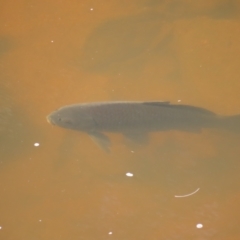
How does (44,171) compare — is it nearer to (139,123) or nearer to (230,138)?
(139,123)

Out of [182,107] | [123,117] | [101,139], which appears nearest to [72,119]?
[101,139]

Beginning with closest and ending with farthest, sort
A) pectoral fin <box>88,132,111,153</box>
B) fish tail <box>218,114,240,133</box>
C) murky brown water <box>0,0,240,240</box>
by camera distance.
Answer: murky brown water <box>0,0,240,240</box>, pectoral fin <box>88,132,111,153</box>, fish tail <box>218,114,240,133</box>

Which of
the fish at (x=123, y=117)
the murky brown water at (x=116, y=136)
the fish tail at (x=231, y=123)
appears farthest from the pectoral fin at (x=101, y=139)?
the fish tail at (x=231, y=123)

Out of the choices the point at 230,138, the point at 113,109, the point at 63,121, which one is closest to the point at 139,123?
the point at 113,109

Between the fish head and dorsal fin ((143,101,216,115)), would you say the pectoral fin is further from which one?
dorsal fin ((143,101,216,115))

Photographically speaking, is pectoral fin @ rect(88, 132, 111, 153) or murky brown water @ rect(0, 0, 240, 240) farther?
pectoral fin @ rect(88, 132, 111, 153)

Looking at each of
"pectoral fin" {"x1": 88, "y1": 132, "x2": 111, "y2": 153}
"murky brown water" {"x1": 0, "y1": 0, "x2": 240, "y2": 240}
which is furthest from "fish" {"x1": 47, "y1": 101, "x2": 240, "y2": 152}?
"murky brown water" {"x1": 0, "y1": 0, "x2": 240, "y2": 240}

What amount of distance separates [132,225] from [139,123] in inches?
28.8

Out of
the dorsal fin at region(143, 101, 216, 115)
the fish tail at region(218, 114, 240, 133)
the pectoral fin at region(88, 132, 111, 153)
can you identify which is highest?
the dorsal fin at region(143, 101, 216, 115)

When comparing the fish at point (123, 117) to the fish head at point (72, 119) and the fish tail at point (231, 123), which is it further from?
the fish tail at point (231, 123)

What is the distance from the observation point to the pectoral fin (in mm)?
3039

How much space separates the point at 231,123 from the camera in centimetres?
320

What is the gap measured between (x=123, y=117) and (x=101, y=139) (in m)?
0.25

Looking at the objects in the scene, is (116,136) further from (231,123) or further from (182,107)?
(231,123)
